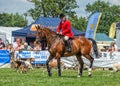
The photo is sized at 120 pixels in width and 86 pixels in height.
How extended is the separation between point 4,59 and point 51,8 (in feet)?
162

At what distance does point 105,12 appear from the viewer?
12019 cm

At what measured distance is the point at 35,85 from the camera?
1288 cm

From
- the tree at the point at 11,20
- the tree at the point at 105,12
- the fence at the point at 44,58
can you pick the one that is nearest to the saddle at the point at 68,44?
the fence at the point at 44,58

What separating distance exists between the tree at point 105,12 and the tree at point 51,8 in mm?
31529

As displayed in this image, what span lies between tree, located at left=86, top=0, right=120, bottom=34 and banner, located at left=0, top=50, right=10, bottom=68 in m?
84.8

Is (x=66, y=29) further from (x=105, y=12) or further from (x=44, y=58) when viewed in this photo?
(x=105, y=12)

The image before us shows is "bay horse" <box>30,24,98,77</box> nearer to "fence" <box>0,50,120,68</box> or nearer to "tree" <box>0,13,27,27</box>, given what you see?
"fence" <box>0,50,120,68</box>

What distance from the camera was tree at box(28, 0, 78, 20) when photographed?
76562 mm

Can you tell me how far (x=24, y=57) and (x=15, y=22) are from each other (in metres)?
143

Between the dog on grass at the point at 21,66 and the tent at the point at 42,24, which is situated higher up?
the tent at the point at 42,24

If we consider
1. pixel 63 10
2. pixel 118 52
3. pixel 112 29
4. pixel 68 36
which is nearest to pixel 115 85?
pixel 68 36

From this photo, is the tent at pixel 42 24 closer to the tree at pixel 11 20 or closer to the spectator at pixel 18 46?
the spectator at pixel 18 46

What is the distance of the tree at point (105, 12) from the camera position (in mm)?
117375

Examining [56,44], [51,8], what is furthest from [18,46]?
[51,8]
